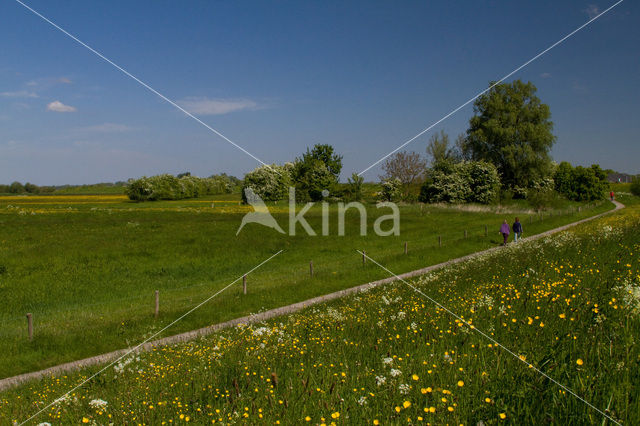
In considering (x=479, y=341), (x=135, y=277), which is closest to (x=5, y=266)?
(x=135, y=277)

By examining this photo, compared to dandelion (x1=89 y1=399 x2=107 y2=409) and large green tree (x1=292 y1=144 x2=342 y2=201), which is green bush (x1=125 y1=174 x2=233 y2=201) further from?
dandelion (x1=89 y1=399 x2=107 y2=409)

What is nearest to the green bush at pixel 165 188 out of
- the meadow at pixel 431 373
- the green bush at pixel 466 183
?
the green bush at pixel 466 183

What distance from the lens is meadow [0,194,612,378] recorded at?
53.4 feet

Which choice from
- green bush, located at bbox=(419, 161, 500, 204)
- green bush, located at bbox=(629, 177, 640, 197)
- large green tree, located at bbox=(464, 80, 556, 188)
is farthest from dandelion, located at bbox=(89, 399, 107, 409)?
green bush, located at bbox=(629, 177, 640, 197)

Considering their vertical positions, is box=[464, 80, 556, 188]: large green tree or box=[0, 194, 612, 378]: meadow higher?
box=[464, 80, 556, 188]: large green tree

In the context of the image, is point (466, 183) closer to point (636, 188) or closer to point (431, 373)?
point (636, 188)

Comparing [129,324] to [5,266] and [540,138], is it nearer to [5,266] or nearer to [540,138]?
[5,266]

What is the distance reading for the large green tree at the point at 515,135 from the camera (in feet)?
245

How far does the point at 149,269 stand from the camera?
29.7m

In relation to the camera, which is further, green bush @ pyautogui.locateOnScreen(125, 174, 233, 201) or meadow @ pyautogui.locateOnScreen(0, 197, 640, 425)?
green bush @ pyautogui.locateOnScreen(125, 174, 233, 201)

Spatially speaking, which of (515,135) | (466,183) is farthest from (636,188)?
(466,183)

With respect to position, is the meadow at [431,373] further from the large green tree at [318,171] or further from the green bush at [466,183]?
the green bush at [466,183]

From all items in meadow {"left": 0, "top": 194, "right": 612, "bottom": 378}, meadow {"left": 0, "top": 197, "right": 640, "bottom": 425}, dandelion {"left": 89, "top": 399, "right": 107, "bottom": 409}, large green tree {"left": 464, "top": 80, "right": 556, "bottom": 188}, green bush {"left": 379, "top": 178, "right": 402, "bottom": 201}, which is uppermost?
large green tree {"left": 464, "top": 80, "right": 556, "bottom": 188}

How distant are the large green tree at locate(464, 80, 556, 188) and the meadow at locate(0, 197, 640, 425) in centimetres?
7592
